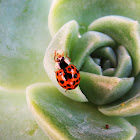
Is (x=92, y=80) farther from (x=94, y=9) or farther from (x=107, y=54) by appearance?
(x=94, y=9)

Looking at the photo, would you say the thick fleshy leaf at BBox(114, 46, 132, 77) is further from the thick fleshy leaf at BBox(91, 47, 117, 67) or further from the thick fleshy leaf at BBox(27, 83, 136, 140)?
the thick fleshy leaf at BBox(27, 83, 136, 140)

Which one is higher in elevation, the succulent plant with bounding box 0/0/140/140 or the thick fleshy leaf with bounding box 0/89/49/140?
the succulent plant with bounding box 0/0/140/140

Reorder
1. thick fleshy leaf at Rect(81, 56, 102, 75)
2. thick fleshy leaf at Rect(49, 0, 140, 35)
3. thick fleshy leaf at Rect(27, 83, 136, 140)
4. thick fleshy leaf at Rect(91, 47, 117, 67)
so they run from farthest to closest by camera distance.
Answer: thick fleshy leaf at Rect(49, 0, 140, 35), thick fleshy leaf at Rect(91, 47, 117, 67), thick fleshy leaf at Rect(81, 56, 102, 75), thick fleshy leaf at Rect(27, 83, 136, 140)

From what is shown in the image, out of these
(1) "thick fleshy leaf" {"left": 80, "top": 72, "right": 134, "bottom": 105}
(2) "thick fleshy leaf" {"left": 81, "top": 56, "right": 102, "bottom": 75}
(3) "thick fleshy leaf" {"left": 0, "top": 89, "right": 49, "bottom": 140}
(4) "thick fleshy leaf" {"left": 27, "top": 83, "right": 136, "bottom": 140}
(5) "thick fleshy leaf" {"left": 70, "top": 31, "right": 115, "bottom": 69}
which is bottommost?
(3) "thick fleshy leaf" {"left": 0, "top": 89, "right": 49, "bottom": 140}

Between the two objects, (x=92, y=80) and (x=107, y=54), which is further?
(x=107, y=54)

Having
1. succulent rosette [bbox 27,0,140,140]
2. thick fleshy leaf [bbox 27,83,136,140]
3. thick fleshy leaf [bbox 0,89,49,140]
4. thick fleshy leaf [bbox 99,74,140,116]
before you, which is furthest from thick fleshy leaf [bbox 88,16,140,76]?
thick fleshy leaf [bbox 0,89,49,140]

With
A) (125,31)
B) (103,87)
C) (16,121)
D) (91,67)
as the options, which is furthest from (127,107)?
(16,121)

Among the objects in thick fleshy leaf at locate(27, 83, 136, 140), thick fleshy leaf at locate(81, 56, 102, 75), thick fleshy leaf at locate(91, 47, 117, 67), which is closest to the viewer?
thick fleshy leaf at locate(27, 83, 136, 140)

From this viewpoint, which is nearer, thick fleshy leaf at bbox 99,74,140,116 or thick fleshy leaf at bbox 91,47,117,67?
thick fleshy leaf at bbox 99,74,140,116

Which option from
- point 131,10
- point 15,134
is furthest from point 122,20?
point 15,134

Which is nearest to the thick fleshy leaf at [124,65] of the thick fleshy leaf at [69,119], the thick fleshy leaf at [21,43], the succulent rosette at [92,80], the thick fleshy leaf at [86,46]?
the succulent rosette at [92,80]
